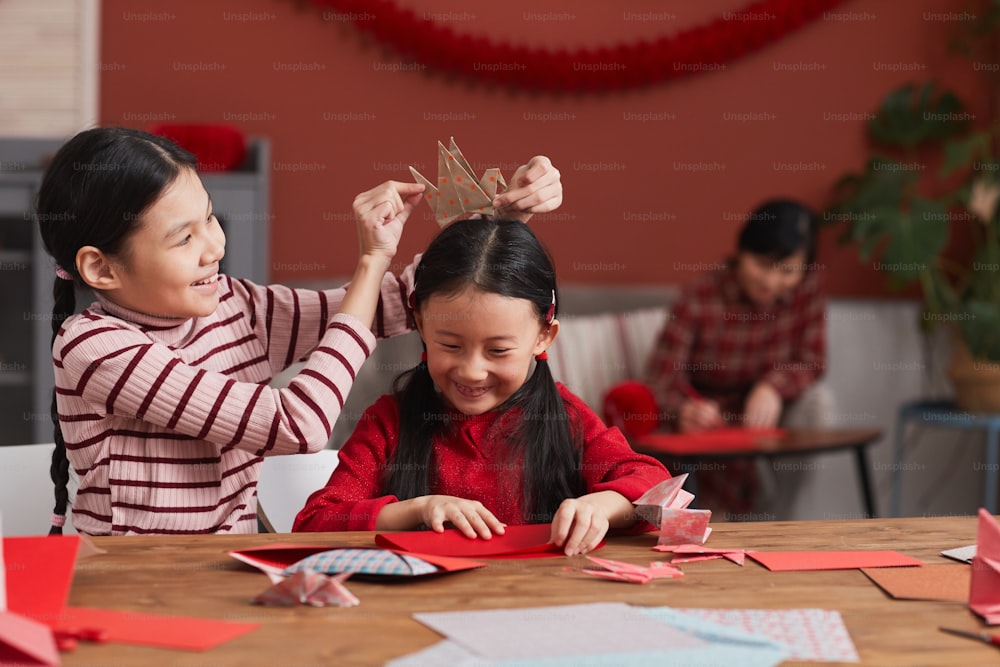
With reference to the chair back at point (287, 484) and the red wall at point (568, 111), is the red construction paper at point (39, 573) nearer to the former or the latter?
the chair back at point (287, 484)

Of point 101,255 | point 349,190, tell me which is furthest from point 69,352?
point 349,190

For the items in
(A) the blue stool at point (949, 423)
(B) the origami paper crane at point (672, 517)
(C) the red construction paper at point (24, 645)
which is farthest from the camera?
(A) the blue stool at point (949, 423)

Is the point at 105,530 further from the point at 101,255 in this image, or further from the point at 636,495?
the point at 636,495

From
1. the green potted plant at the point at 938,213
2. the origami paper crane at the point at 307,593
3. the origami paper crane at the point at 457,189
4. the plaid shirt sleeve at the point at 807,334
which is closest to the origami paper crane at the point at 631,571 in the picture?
the origami paper crane at the point at 307,593

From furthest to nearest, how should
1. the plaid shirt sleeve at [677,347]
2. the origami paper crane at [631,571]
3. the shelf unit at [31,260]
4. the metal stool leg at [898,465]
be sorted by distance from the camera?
the metal stool leg at [898,465], the plaid shirt sleeve at [677,347], the shelf unit at [31,260], the origami paper crane at [631,571]

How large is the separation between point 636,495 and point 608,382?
7.64ft

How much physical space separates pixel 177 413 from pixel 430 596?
44 cm

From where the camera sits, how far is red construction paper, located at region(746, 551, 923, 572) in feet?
Result: 3.58

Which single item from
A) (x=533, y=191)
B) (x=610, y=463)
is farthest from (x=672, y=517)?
(x=533, y=191)

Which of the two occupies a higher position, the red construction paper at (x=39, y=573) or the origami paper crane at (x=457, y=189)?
the origami paper crane at (x=457, y=189)

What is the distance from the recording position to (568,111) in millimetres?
3744

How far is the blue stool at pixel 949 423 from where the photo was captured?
3463 mm

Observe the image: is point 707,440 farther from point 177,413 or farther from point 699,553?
point 177,413

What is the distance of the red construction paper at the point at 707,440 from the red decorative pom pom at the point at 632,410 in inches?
1.4
